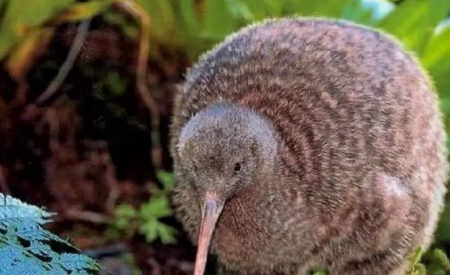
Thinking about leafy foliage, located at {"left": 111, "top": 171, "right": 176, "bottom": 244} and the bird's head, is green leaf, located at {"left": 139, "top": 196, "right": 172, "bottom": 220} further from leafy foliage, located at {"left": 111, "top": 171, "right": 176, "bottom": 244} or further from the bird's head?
the bird's head

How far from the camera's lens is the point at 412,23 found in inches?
112

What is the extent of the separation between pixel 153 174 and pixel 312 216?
0.89 m

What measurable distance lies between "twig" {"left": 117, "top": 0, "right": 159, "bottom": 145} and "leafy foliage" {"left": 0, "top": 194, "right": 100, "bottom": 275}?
62.8 inches

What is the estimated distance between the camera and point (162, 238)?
2.74m

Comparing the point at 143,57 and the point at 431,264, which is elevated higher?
the point at 143,57

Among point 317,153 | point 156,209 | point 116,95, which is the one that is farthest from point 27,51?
point 317,153

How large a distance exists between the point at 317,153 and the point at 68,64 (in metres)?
1.11

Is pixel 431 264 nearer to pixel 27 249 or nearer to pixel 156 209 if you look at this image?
pixel 156 209

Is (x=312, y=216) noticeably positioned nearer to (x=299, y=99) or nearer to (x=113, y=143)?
(x=299, y=99)

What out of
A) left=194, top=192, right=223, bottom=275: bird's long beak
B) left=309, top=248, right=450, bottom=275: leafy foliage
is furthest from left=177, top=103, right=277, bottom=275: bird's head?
left=309, top=248, right=450, bottom=275: leafy foliage

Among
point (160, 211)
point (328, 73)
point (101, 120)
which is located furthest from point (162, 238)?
point (328, 73)

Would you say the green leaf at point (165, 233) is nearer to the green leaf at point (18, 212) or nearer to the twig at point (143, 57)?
the twig at point (143, 57)

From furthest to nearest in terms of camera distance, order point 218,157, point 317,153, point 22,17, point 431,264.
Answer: point 22,17 → point 431,264 → point 317,153 → point 218,157

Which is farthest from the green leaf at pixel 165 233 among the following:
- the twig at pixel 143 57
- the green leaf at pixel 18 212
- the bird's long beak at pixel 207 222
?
the green leaf at pixel 18 212
